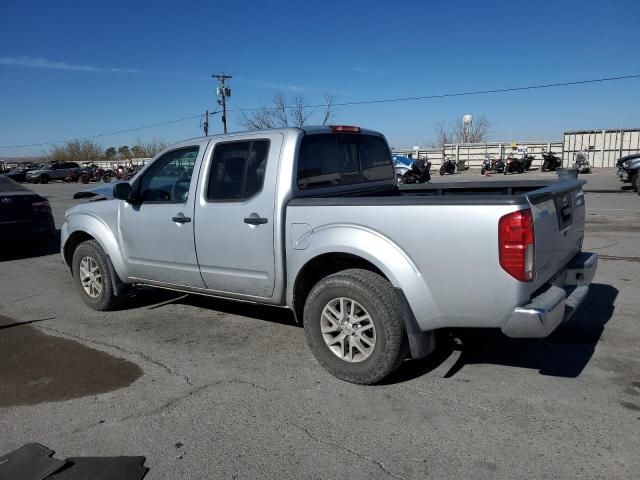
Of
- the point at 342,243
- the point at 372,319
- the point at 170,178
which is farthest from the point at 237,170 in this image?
the point at 372,319

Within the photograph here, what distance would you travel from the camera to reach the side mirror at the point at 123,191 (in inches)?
206

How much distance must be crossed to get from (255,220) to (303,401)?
1478 mm

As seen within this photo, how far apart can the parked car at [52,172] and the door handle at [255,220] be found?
4905 centimetres

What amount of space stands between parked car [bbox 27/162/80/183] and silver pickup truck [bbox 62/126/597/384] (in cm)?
4686

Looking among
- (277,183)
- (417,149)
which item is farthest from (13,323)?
(417,149)

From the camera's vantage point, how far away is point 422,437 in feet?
10.4

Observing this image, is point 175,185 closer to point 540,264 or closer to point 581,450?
point 540,264

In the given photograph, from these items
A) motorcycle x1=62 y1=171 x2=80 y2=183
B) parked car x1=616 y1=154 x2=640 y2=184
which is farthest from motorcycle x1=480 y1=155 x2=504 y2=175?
motorcycle x1=62 y1=171 x2=80 y2=183

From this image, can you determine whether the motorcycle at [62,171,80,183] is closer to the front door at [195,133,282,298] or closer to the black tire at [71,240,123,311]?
the black tire at [71,240,123,311]

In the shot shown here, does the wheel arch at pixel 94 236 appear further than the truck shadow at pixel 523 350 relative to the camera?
Yes

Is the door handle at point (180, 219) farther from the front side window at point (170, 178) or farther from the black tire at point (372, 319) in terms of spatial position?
the black tire at point (372, 319)

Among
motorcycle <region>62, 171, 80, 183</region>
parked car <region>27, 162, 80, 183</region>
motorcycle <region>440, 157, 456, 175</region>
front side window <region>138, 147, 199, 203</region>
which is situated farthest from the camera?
motorcycle <region>62, 171, 80, 183</region>

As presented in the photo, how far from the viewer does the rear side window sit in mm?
4477

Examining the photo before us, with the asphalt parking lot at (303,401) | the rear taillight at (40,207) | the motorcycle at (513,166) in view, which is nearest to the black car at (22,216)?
the rear taillight at (40,207)
